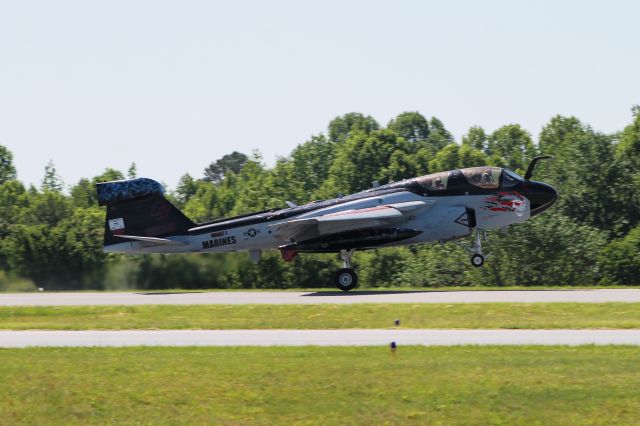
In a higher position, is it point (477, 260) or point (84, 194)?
point (84, 194)

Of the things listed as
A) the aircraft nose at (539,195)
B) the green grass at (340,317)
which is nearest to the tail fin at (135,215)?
the green grass at (340,317)

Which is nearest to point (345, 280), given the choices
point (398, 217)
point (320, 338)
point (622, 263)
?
point (398, 217)

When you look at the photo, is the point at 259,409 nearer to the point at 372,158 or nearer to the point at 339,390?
the point at 339,390

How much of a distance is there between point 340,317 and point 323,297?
22.0 ft

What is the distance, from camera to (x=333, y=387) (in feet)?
46.5

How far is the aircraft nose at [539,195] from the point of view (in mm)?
31125

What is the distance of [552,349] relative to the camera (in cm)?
1688

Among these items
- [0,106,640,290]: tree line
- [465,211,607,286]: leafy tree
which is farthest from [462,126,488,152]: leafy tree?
[465,211,607,286]: leafy tree

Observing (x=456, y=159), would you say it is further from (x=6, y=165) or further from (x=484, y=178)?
(x=6, y=165)

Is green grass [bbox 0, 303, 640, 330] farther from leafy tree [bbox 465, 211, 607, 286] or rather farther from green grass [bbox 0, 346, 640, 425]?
leafy tree [bbox 465, 211, 607, 286]

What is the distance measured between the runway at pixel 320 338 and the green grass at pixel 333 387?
1078mm

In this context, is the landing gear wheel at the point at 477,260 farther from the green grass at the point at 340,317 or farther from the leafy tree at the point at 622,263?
the leafy tree at the point at 622,263

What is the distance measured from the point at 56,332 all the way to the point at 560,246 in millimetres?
23937

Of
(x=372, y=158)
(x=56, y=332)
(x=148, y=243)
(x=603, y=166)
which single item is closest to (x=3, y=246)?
(x=148, y=243)
